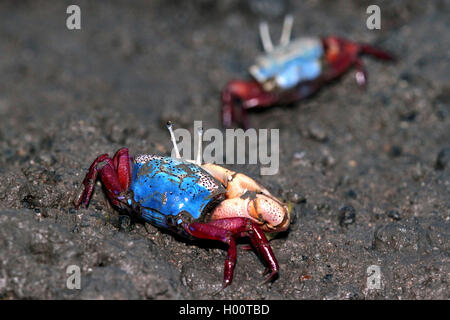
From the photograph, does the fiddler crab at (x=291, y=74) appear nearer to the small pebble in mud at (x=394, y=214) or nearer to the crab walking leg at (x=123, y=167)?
the small pebble in mud at (x=394, y=214)

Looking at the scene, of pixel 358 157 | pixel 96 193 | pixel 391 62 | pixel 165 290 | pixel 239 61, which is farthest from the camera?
pixel 239 61

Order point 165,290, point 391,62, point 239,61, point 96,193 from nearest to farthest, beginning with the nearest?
point 165,290, point 96,193, point 391,62, point 239,61

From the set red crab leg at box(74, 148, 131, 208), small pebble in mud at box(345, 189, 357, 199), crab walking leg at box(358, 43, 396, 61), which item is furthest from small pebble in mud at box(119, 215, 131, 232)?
crab walking leg at box(358, 43, 396, 61)

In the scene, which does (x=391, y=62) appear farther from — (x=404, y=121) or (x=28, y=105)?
(x=28, y=105)

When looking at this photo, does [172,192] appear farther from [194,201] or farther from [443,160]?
[443,160]

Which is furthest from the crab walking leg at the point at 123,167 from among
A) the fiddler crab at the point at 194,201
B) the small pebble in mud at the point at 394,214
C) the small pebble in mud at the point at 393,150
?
the small pebble in mud at the point at 393,150
